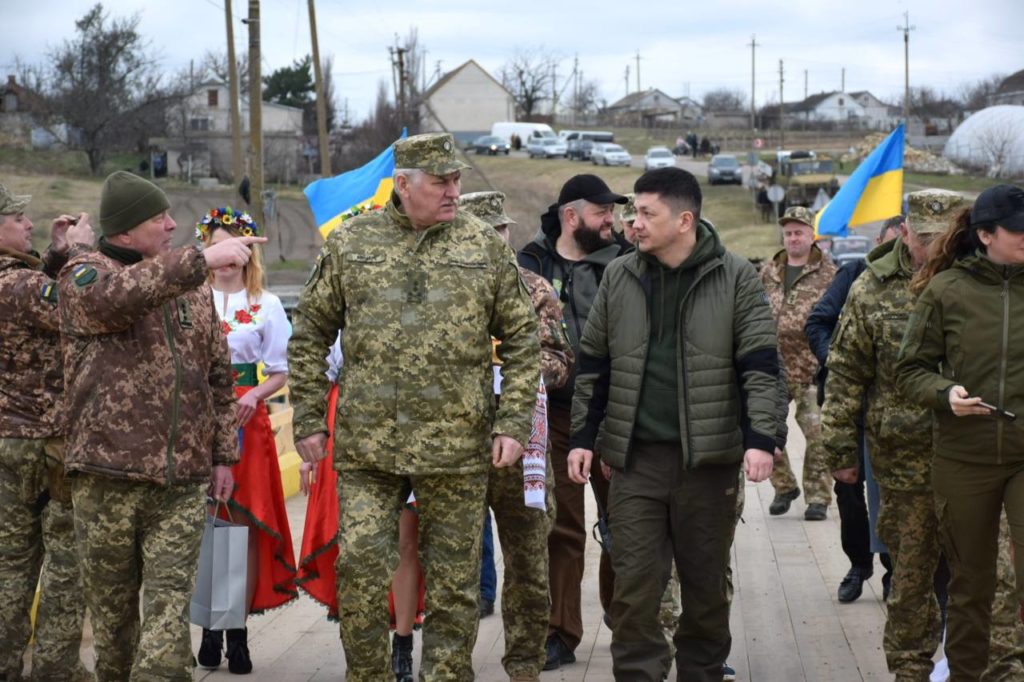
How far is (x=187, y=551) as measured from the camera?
5.68m

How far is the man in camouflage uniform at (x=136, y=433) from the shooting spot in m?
5.50

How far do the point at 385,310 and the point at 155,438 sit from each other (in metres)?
0.97

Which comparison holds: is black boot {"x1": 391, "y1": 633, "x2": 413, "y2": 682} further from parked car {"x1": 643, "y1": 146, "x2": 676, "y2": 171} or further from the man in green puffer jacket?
parked car {"x1": 643, "y1": 146, "x2": 676, "y2": 171}

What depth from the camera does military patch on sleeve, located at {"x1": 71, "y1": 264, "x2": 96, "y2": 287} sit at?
214 inches

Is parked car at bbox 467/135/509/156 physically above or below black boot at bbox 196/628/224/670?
above

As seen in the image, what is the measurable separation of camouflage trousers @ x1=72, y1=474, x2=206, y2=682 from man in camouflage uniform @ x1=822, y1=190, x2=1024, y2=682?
280cm

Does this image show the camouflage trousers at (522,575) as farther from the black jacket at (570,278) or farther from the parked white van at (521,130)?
the parked white van at (521,130)

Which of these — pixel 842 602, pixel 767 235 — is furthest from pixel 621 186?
pixel 842 602

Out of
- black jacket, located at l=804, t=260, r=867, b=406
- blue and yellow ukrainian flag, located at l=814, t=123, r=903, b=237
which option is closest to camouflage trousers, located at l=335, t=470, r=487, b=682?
black jacket, located at l=804, t=260, r=867, b=406

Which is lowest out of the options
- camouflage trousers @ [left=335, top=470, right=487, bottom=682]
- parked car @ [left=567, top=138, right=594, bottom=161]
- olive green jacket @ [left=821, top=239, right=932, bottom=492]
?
camouflage trousers @ [left=335, top=470, right=487, bottom=682]

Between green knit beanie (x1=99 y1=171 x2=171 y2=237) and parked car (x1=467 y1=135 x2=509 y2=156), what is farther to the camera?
parked car (x1=467 y1=135 x2=509 y2=156)

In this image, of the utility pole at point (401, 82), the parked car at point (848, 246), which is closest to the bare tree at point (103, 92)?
the utility pole at point (401, 82)

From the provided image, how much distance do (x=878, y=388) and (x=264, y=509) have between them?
114 inches

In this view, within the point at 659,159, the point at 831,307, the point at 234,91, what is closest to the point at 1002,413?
the point at 831,307
